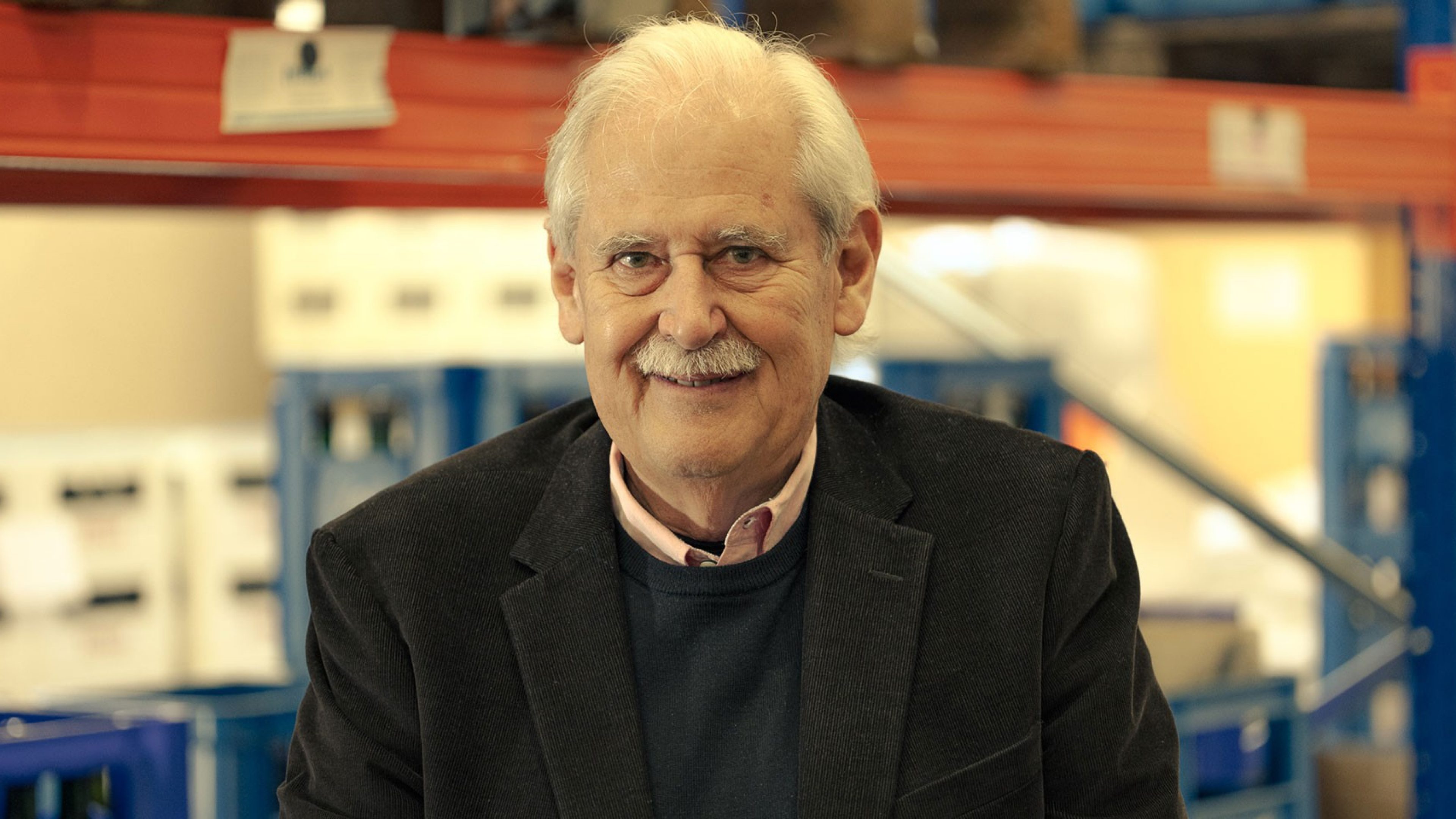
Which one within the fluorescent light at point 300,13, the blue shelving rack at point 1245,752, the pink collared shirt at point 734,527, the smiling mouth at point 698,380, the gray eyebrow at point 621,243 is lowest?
the blue shelving rack at point 1245,752

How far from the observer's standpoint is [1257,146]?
2430 millimetres

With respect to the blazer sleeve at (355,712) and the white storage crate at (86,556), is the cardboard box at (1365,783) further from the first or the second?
the white storage crate at (86,556)

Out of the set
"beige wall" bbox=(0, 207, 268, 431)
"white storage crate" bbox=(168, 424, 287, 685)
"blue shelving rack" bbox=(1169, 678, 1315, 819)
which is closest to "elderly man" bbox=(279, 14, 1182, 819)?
"blue shelving rack" bbox=(1169, 678, 1315, 819)

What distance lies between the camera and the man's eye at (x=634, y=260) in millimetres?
1416

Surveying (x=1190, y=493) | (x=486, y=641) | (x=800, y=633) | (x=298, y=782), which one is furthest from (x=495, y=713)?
(x=1190, y=493)

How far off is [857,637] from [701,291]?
38cm

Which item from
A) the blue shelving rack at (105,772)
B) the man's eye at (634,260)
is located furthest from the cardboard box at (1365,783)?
the blue shelving rack at (105,772)

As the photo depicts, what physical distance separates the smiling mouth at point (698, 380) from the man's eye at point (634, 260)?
113 millimetres

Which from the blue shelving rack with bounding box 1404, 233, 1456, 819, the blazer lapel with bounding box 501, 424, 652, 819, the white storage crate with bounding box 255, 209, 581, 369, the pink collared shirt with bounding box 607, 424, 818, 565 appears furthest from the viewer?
the white storage crate with bounding box 255, 209, 581, 369

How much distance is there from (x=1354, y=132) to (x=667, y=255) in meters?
1.67

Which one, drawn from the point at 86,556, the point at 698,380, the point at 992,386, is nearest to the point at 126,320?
the point at 86,556

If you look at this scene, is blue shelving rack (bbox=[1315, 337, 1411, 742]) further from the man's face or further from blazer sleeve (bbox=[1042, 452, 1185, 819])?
the man's face

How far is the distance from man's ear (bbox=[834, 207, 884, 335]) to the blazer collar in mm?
175

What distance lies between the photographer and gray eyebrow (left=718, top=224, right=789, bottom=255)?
4.53 feet
